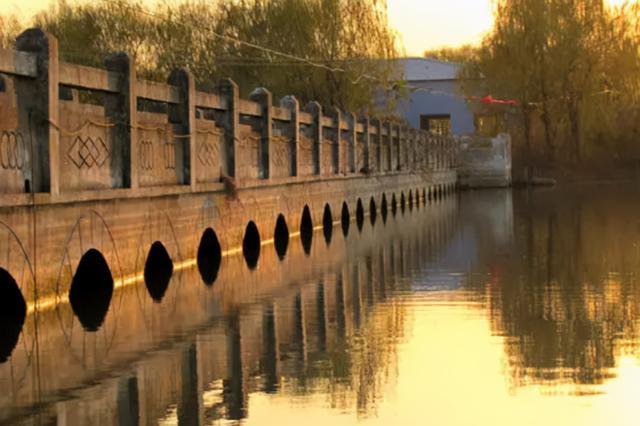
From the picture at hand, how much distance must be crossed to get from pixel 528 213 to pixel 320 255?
18.9 metres

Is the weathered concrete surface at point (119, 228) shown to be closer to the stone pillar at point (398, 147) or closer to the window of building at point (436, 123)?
the stone pillar at point (398, 147)

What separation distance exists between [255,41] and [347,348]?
48.0 m

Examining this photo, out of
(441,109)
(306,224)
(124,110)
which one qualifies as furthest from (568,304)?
(441,109)

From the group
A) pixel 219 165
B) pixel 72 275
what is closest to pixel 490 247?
pixel 219 165

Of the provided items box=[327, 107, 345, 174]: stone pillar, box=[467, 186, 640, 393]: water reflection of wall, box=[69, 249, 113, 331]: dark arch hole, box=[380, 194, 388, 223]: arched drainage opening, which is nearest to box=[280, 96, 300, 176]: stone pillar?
box=[467, 186, 640, 393]: water reflection of wall

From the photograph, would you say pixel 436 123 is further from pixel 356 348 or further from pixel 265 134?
pixel 356 348

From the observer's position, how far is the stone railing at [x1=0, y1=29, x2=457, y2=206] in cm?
1500

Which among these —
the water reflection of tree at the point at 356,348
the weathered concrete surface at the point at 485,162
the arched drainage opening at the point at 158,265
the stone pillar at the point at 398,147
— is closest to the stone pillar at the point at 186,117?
the arched drainage opening at the point at 158,265

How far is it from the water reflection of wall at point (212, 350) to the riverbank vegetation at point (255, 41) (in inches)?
A: 1523

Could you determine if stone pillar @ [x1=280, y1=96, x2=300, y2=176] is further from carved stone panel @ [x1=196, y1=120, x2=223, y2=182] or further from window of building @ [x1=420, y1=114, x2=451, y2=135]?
window of building @ [x1=420, y1=114, x2=451, y2=135]

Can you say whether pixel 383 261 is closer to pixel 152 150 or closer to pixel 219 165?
pixel 219 165

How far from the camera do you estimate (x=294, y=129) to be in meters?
30.4

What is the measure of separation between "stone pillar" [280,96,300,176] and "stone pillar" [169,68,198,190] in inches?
345

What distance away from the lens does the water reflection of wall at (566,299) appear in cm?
1179
